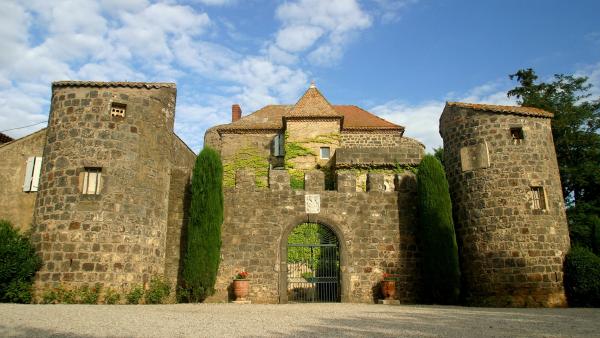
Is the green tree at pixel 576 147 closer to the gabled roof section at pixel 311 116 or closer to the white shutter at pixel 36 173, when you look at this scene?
the gabled roof section at pixel 311 116

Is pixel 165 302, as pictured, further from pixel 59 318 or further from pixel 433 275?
pixel 433 275

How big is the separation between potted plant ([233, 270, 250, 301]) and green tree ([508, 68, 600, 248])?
40.6ft

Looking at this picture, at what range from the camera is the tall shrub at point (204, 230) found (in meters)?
12.3

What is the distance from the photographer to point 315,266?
15805mm

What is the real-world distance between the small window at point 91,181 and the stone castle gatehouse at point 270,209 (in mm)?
31

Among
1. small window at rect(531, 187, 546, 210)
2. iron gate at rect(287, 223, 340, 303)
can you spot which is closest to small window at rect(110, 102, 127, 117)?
iron gate at rect(287, 223, 340, 303)

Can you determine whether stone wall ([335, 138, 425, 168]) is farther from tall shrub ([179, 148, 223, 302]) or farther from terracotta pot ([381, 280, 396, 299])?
tall shrub ([179, 148, 223, 302])

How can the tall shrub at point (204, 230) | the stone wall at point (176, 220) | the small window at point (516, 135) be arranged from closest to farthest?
1. the tall shrub at point (204, 230)
2. the stone wall at point (176, 220)
3. the small window at point (516, 135)

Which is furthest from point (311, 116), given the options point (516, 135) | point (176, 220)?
point (176, 220)

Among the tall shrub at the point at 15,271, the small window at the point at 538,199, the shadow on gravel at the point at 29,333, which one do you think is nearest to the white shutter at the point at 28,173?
the tall shrub at the point at 15,271

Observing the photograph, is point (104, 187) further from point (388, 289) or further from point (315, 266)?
point (388, 289)

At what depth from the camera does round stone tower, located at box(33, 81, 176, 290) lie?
11328mm

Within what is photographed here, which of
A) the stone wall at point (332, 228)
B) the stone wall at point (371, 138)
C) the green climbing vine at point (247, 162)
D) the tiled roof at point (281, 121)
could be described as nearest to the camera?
the stone wall at point (332, 228)

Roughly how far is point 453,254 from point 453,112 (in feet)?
15.9
